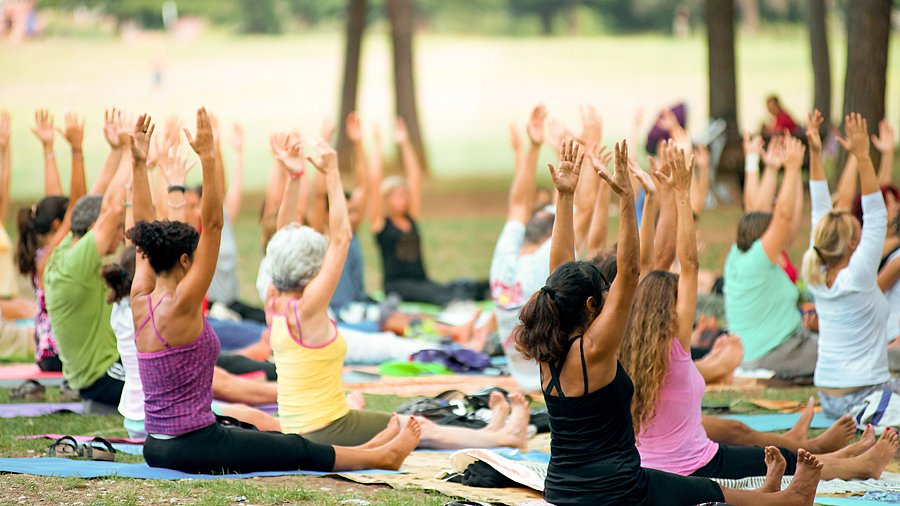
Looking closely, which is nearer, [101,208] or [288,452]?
[288,452]

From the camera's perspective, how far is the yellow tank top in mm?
5832

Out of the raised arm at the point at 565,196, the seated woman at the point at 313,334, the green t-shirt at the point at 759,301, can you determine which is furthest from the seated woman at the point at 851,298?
the seated woman at the point at 313,334

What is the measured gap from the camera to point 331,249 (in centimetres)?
588

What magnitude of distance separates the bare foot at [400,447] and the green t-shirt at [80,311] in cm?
218

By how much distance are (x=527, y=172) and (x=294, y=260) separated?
2.43 metres

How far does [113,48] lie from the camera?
30.5 metres

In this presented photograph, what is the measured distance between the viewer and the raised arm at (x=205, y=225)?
4.95m

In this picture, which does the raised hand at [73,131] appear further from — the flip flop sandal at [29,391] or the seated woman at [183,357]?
the seated woman at [183,357]

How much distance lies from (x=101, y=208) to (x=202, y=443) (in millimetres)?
1974

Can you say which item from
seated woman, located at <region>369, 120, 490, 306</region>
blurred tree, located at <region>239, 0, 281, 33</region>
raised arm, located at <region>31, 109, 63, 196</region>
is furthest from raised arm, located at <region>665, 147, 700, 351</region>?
blurred tree, located at <region>239, 0, 281, 33</region>

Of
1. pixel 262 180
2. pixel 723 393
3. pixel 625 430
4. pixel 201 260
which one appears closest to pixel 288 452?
pixel 201 260

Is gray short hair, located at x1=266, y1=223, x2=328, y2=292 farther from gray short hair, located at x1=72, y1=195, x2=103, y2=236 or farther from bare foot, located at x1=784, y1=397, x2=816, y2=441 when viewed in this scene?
bare foot, located at x1=784, y1=397, x2=816, y2=441

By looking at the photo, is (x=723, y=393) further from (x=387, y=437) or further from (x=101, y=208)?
(x=101, y=208)

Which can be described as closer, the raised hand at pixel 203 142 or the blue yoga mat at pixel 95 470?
the raised hand at pixel 203 142
